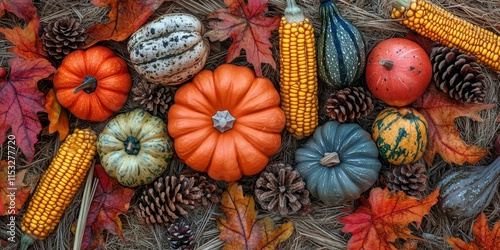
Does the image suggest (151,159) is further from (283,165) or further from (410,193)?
(410,193)

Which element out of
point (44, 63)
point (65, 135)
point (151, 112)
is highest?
point (44, 63)

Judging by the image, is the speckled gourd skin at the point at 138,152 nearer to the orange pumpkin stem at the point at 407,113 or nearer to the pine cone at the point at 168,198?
the pine cone at the point at 168,198

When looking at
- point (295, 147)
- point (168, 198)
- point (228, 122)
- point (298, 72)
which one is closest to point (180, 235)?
point (168, 198)

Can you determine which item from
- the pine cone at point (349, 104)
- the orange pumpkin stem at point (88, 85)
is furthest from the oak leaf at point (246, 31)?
the orange pumpkin stem at point (88, 85)

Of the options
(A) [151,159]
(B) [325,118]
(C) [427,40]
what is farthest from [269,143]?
(C) [427,40]

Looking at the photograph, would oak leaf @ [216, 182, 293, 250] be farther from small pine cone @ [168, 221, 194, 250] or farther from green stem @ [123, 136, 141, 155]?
green stem @ [123, 136, 141, 155]
